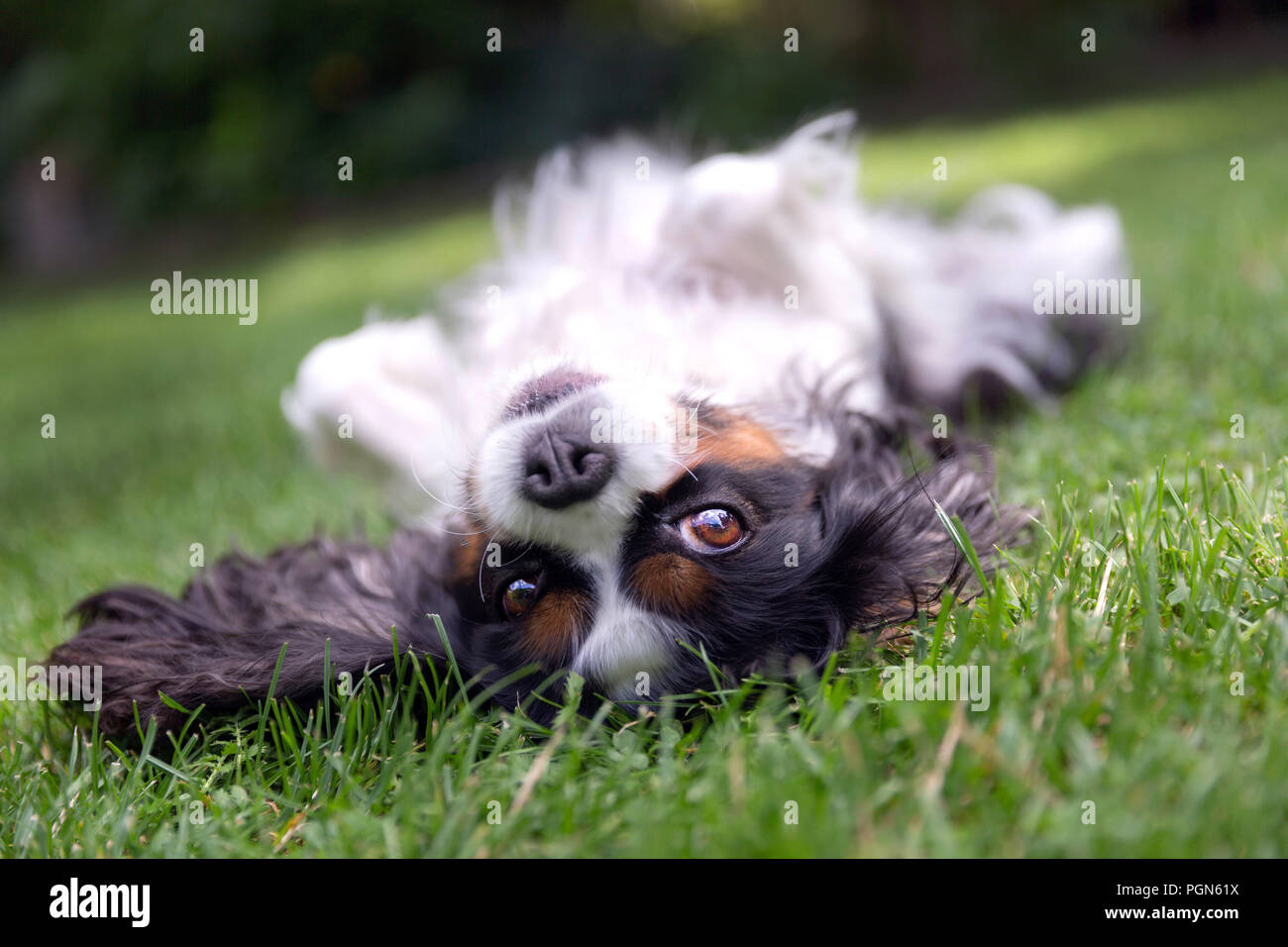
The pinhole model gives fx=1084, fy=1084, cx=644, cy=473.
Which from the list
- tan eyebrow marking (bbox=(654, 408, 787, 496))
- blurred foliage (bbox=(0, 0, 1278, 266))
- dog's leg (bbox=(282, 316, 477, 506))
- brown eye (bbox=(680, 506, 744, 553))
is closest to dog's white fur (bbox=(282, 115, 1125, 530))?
dog's leg (bbox=(282, 316, 477, 506))

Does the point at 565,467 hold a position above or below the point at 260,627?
above

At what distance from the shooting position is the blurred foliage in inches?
636

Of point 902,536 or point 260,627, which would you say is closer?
point 902,536

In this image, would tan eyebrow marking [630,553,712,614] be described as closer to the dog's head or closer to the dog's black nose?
the dog's head

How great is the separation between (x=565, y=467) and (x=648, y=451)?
179 millimetres

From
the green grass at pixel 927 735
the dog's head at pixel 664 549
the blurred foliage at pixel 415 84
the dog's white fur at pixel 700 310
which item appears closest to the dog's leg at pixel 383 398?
the dog's white fur at pixel 700 310

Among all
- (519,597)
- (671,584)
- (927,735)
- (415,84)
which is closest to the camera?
(927,735)

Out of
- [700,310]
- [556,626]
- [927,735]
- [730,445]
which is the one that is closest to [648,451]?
[730,445]

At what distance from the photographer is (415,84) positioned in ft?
54.4

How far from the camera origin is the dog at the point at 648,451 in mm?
2227

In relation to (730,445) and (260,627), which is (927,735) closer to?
(730,445)

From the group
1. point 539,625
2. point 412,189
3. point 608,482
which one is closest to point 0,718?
point 539,625

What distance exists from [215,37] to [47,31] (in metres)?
4.35
